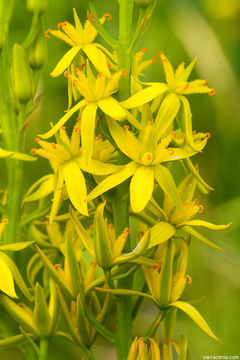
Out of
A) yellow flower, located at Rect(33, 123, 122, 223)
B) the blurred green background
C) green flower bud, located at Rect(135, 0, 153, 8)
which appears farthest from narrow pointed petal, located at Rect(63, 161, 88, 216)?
the blurred green background

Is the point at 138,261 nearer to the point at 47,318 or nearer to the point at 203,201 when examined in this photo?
the point at 47,318

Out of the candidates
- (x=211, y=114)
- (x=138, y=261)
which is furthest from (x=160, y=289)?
(x=211, y=114)

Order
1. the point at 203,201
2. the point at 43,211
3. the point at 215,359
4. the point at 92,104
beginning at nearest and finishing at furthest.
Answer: the point at 92,104
the point at 43,211
the point at 215,359
the point at 203,201

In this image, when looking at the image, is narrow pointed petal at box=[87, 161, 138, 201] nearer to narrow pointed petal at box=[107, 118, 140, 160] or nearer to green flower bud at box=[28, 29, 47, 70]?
narrow pointed petal at box=[107, 118, 140, 160]

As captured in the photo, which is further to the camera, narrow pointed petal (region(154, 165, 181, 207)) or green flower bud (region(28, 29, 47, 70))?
green flower bud (region(28, 29, 47, 70))

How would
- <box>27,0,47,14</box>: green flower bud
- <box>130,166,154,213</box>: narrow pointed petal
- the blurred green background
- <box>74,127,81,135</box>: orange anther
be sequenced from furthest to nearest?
the blurred green background < <box>27,0,47,14</box>: green flower bud < <box>74,127,81,135</box>: orange anther < <box>130,166,154,213</box>: narrow pointed petal

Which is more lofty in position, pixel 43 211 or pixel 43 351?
pixel 43 211

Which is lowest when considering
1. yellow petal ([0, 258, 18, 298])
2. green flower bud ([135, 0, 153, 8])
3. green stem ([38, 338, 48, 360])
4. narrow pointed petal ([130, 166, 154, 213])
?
green stem ([38, 338, 48, 360])

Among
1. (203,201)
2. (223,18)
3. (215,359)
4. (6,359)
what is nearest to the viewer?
(215,359)
